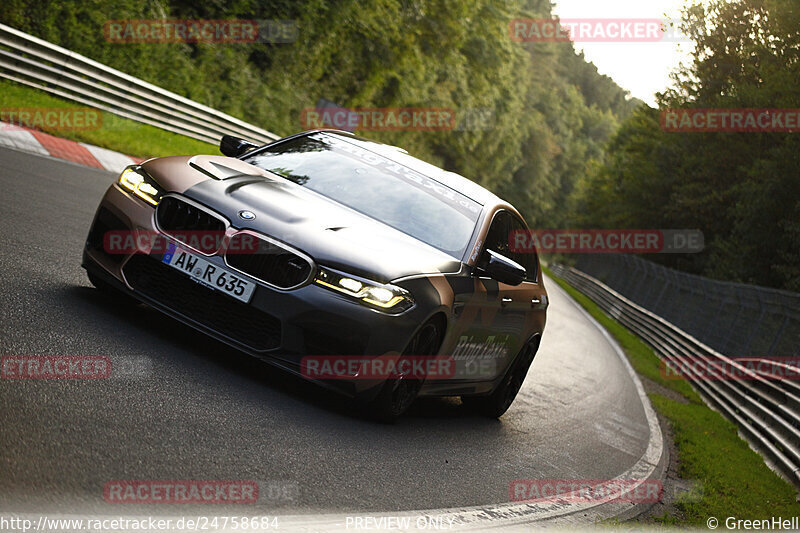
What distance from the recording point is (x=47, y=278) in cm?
737

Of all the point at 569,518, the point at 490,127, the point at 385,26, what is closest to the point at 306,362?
the point at 569,518

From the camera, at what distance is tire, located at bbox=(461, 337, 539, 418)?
8.49 meters

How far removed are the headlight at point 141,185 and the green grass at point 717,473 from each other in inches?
153


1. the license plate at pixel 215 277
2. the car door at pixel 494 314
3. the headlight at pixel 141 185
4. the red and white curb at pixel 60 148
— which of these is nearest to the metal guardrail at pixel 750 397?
the car door at pixel 494 314

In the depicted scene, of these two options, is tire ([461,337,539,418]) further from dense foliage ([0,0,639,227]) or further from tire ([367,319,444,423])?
dense foliage ([0,0,639,227])

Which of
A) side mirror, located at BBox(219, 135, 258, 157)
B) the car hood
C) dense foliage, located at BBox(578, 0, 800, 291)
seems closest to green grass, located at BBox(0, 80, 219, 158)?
side mirror, located at BBox(219, 135, 258, 157)

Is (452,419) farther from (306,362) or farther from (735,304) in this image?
(735,304)

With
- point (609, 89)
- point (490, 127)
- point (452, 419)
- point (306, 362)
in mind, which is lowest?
point (452, 419)

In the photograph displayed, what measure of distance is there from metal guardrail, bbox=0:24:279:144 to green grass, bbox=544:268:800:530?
12.2 meters

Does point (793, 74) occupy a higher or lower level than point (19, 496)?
higher

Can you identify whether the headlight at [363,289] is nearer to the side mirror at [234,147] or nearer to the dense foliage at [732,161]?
the side mirror at [234,147]

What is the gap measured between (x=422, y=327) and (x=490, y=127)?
6224 centimetres

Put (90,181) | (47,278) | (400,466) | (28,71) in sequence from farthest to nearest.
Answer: (28,71), (90,181), (47,278), (400,466)

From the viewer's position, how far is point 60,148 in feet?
54.3
